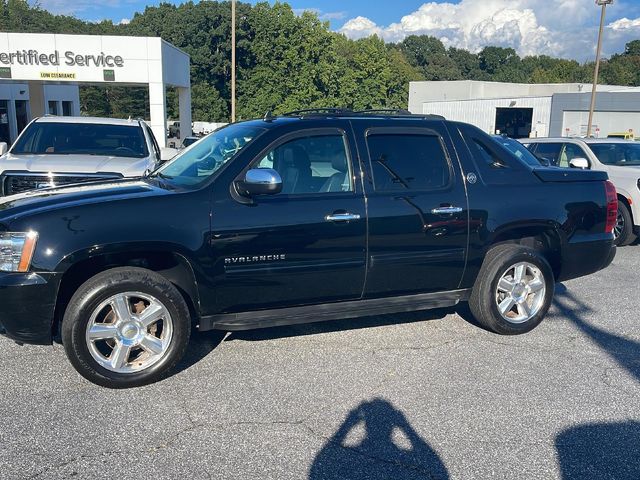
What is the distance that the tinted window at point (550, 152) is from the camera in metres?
11.1

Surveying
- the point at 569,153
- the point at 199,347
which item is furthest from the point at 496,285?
the point at 569,153

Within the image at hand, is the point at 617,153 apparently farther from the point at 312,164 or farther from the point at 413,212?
the point at 312,164

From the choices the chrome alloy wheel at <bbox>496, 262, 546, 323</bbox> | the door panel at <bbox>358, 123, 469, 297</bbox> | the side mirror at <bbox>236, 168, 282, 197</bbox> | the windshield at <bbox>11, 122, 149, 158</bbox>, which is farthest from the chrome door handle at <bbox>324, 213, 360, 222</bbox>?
the windshield at <bbox>11, 122, 149, 158</bbox>

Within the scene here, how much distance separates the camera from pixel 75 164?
23.9ft

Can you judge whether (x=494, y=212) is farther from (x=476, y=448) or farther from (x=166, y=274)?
(x=166, y=274)

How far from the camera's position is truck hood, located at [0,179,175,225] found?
4.00 metres

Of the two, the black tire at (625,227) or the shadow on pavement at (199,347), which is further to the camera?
the black tire at (625,227)

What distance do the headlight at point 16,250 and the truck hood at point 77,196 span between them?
0.14 meters

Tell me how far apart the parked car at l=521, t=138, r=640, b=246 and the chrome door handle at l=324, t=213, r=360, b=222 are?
19.8 feet

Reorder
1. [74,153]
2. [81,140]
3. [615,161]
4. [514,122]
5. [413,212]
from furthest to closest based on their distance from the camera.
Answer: [514,122], [615,161], [81,140], [74,153], [413,212]

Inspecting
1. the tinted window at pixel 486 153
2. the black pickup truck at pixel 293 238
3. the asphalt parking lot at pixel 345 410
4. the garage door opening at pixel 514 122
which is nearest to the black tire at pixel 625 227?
the black pickup truck at pixel 293 238

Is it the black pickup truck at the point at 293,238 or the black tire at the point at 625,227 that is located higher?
the black pickup truck at the point at 293,238

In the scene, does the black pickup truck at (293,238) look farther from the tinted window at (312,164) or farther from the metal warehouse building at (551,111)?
the metal warehouse building at (551,111)

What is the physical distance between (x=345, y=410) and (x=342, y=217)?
4.64 feet
